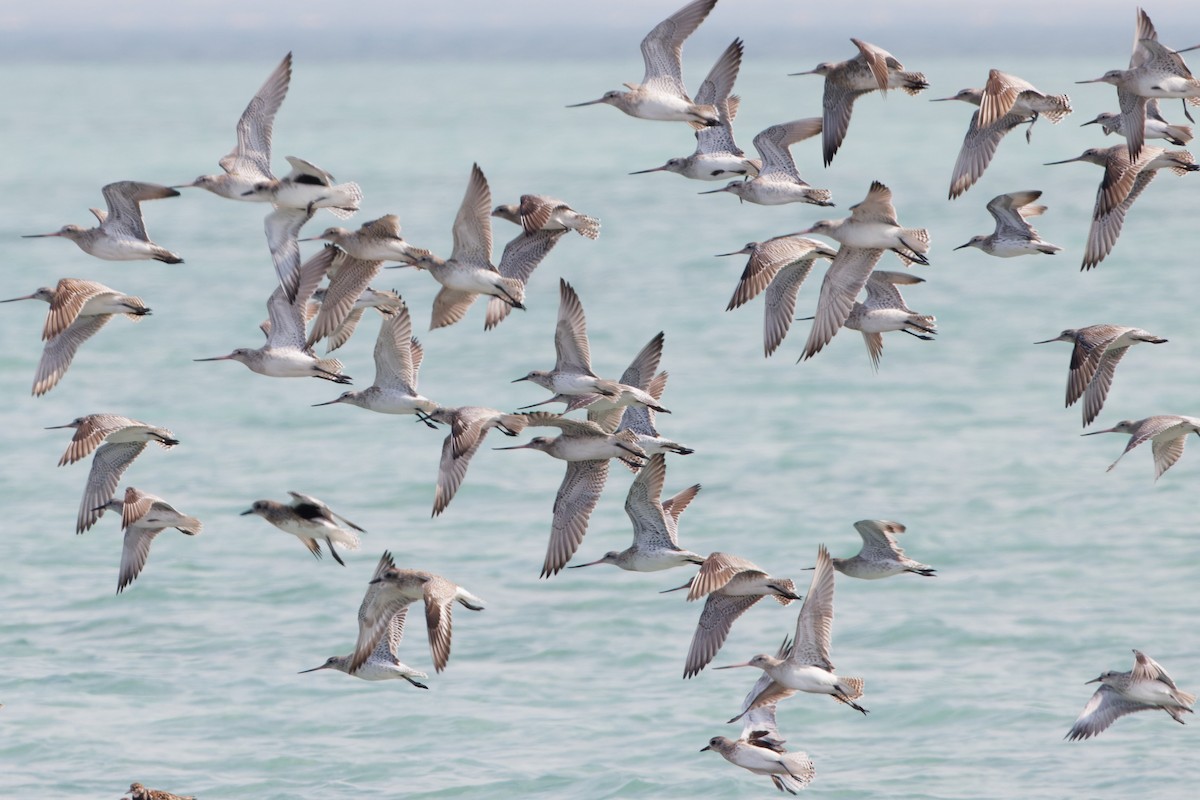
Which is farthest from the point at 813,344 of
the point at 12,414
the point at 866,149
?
the point at 866,149

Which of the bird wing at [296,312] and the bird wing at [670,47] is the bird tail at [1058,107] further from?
the bird wing at [296,312]

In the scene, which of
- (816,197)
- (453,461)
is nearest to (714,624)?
(453,461)

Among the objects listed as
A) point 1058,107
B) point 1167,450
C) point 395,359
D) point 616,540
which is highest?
point 1058,107

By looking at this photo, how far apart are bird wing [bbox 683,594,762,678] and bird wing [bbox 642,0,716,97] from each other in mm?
3812

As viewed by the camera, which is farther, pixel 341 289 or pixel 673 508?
pixel 673 508

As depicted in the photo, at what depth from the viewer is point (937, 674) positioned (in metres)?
23.6

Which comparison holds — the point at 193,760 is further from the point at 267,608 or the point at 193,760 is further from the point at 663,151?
Result: the point at 663,151

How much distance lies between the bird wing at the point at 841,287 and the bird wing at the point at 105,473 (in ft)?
17.4

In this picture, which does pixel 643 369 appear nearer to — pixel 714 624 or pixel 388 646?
pixel 714 624

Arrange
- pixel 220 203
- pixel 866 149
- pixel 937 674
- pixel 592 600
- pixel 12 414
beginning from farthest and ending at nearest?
pixel 866 149
pixel 220 203
pixel 12 414
pixel 592 600
pixel 937 674

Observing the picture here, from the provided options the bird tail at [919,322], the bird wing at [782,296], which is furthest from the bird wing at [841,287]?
the bird tail at [919,322]

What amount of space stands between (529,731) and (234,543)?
8.63 metres

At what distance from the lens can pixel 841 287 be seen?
1400 centimetres

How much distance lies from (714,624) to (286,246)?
13.0 ft
